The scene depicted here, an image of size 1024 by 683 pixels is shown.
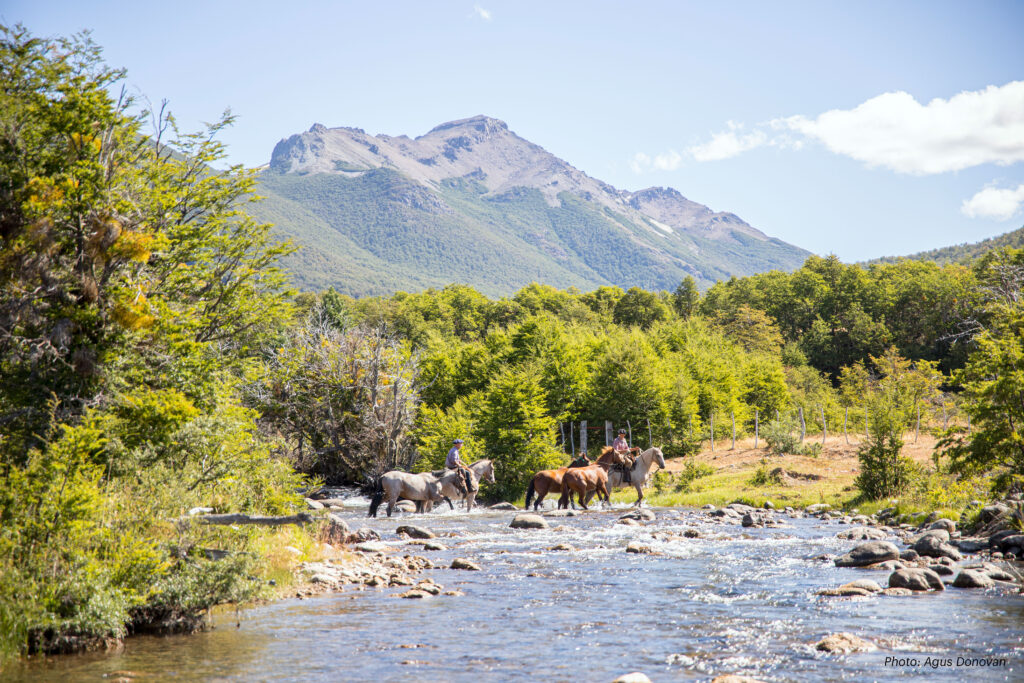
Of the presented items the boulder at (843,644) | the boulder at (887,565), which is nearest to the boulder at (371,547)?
the boulder at (843,644)

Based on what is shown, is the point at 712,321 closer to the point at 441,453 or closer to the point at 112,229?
the point at 441,453

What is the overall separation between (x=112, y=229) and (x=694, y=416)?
44257 mm

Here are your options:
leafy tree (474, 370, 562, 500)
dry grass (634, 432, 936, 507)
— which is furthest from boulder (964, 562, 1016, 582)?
leafy tree (474, 370, 562, 500)

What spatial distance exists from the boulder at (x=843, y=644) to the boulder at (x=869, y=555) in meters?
7.43

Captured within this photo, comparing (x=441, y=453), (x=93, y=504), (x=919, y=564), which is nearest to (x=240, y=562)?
(x=93, y=504)

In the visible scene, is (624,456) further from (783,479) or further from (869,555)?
(869,555)

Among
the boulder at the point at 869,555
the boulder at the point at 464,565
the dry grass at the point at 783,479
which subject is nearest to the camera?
the boulder at the point at 869,555

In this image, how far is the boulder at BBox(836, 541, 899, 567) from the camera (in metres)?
18.3

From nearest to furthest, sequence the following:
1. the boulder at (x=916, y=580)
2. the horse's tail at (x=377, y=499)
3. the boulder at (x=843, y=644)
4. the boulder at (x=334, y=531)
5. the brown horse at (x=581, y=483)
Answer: the boulder at (x=843, y=644) → the boulder at (x=916, y=580) → the boulder at (x=334, y=531) → the horse's tail at (x=377, y=499) → the brown horse at (x=581, y=483)

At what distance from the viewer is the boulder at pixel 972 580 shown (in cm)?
1527

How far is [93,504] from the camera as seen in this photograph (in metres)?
11.7

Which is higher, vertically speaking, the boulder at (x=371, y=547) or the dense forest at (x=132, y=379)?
the dense forest at (x=132, y=379)

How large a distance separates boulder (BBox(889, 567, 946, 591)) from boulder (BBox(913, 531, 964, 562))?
3362 millimetres

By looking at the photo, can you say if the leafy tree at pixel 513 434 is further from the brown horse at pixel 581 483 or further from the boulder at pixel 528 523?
the boulder at pixel 528 523
